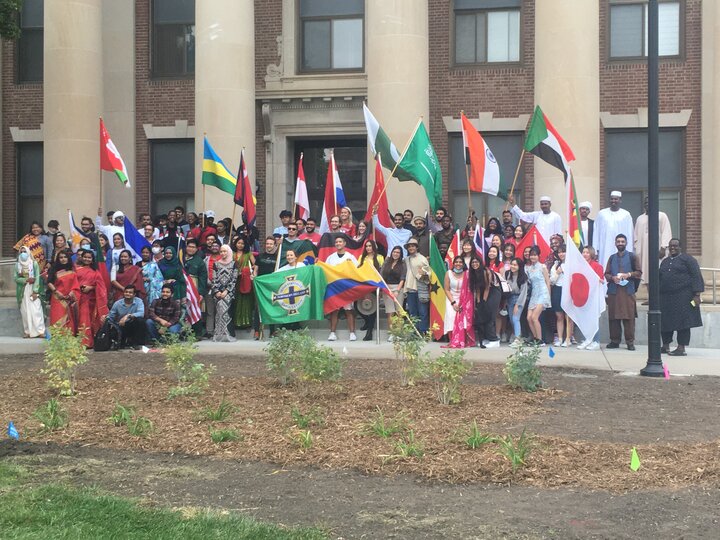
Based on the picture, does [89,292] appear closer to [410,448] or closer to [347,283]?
[347,283]

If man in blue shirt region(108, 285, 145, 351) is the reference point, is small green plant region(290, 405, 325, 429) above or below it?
below

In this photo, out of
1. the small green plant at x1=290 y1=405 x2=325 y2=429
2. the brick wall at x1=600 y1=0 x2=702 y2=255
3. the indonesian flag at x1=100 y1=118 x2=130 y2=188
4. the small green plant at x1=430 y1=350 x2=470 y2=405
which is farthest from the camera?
the brick wall at x1=600 y1=0 x2=702 y2=255

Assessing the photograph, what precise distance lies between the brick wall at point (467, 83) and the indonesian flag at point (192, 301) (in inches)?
341

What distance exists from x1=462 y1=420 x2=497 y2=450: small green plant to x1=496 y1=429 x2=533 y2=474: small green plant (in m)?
0.08

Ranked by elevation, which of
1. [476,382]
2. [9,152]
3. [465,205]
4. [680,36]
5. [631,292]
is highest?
[680,36]

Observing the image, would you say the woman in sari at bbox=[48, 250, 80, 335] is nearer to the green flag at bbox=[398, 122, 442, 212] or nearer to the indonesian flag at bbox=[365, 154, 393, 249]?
the indonesian flag at bbox=[365, 154, 393, 249]

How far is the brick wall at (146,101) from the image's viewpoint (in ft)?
80.6

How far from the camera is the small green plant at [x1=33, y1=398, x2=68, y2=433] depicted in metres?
8.70

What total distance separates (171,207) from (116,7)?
5.32 m

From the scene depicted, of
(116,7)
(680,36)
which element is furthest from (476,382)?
(116,7)

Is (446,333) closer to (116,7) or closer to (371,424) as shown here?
(371,424)

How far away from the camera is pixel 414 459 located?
7465mm

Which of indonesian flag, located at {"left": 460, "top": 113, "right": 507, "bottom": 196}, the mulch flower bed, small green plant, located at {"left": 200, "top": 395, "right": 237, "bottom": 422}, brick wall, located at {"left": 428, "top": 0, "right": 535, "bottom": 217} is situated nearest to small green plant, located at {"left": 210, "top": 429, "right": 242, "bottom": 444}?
the mulch flower bed

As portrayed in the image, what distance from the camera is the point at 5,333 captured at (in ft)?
60.1
